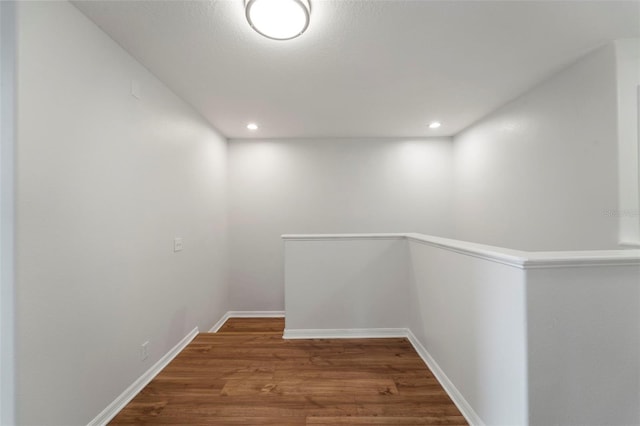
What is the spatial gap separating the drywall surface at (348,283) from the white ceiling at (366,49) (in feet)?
4.86

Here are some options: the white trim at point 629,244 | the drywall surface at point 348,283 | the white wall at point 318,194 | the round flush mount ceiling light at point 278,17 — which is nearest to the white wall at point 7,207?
the round flush mount ceiling light at point 278,17

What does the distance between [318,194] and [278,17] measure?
2.59m

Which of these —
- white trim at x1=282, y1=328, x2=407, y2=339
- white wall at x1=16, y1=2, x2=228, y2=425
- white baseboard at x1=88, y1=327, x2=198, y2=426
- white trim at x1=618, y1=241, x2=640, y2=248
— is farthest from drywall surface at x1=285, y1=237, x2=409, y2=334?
white trim at x1=618, y1=241, x2=640, y2=248

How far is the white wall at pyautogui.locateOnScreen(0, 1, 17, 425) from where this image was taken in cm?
109

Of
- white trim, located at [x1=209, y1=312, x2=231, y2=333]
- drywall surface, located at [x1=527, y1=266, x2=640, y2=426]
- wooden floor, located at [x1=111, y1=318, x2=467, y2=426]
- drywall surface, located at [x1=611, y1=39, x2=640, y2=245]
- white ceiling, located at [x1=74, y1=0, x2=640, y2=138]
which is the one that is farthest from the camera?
white trim, located at [x1=209, y1=312, x2=231, y2=333]

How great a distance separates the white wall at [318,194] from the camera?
3.81 meters

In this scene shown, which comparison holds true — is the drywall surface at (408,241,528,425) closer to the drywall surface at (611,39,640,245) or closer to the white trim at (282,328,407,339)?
the white trim at (282,328,407,339)

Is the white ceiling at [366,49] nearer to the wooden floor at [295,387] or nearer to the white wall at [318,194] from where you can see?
the white wall at [318,194]

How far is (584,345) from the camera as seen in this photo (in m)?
1.10

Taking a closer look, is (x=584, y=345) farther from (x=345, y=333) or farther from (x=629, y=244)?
→ (x=345, y=333)

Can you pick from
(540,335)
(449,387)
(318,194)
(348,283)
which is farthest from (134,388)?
(318,194)

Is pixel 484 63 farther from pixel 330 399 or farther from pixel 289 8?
pixel 330 399

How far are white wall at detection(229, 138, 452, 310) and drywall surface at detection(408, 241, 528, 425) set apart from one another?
183 cm

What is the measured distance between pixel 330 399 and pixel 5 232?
1.96 meters
